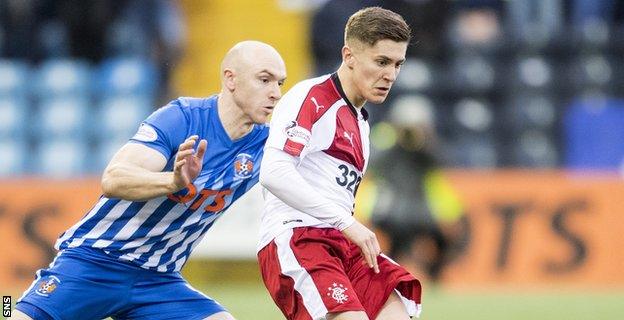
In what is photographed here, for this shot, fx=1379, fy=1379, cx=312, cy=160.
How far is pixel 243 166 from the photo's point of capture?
6.95m

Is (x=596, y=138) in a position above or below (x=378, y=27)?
above

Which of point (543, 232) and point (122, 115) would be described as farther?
point (122, 115)

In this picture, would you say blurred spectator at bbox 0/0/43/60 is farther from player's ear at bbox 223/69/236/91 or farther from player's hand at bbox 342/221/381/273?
player's hand at bbox 342/221/381/273

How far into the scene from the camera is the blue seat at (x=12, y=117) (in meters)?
16.9

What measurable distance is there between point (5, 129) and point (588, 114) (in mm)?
7096

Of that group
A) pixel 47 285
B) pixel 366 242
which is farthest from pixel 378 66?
pixel 47 285

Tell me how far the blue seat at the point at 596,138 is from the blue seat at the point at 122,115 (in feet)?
16.8

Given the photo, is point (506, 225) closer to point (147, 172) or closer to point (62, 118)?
point (62, 118)

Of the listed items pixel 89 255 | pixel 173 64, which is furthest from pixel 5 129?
pixel 89 255

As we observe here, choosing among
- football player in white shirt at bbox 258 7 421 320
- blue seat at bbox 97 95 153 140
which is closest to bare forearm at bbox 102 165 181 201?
football player in white shirt at bbox 258 7 421 320

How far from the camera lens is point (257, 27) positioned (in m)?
17.5

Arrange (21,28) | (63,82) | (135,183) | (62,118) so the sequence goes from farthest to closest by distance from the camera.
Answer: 1. (21,28)
2. (63,82)
3. (62,118)
4. (135,183)

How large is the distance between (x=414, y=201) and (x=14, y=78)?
5.51m

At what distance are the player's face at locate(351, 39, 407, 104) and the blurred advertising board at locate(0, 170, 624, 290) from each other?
830cm
